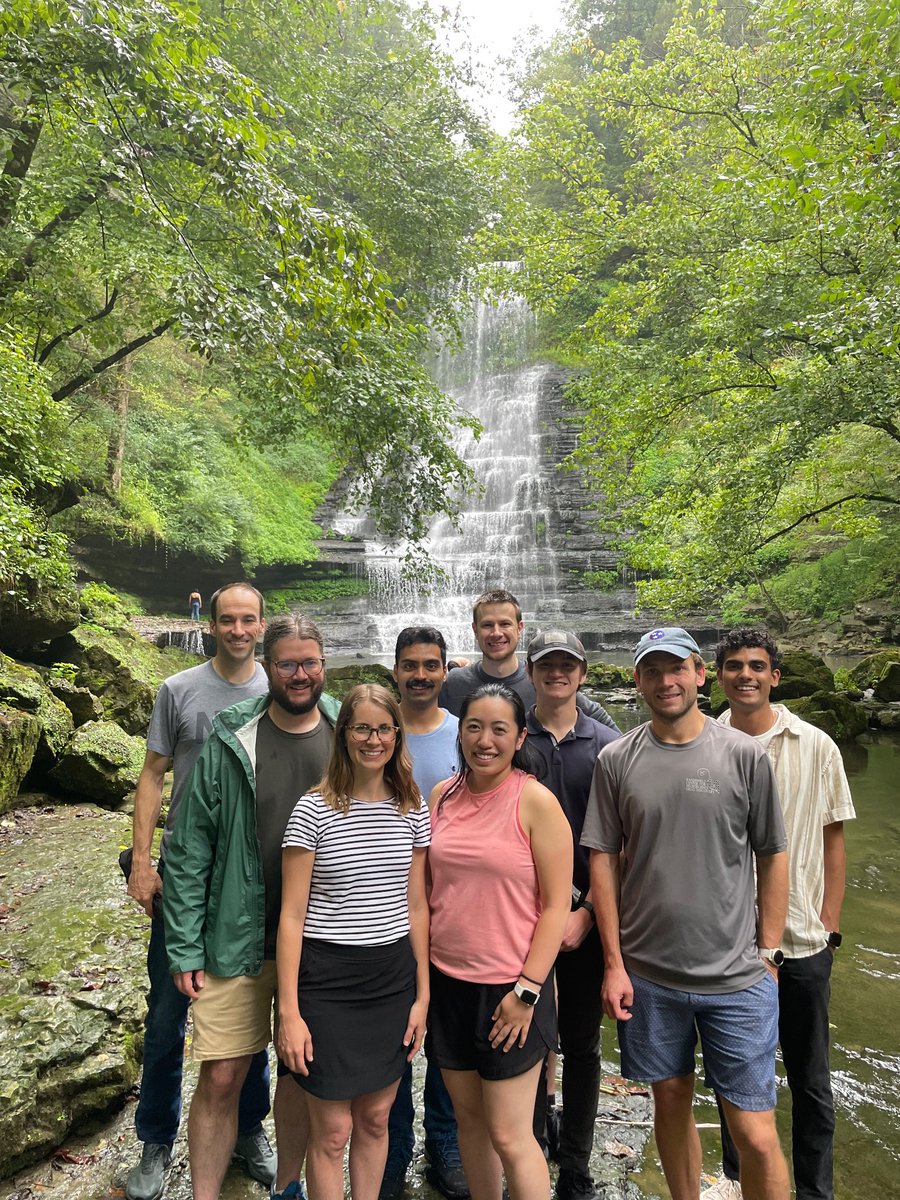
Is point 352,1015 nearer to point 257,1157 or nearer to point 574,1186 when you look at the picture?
point 257,1157

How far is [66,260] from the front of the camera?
9172 millimetres

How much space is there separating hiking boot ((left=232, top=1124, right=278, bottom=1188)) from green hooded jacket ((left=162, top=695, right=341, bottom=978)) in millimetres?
976

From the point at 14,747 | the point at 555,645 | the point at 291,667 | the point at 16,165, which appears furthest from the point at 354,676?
the point at 291,667

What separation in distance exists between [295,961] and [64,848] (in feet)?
13.4

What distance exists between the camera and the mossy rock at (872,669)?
44.7 feet

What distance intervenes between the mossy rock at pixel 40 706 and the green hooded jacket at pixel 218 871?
4739mm

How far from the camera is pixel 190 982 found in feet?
7.09

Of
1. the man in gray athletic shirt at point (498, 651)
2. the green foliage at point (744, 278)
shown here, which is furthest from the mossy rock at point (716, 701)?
the man in gray athletic shirt at point (498, 651)

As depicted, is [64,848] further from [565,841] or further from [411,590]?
[411,590]

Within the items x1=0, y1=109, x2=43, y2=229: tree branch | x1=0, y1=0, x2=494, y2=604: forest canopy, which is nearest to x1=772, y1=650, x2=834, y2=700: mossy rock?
x1=0, y1=0, x2=494, y2=604: forest canopy

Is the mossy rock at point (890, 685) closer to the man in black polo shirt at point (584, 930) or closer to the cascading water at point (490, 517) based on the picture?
the cascading water at point (490, 517)

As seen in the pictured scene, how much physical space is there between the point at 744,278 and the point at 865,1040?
9483 millimetres

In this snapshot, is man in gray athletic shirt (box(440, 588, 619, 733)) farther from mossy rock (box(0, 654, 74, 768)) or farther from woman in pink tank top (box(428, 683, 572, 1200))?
mossy rock (box(0, 654, 74, 768))

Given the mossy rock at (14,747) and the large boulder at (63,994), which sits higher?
the mossy rock at (14,747)
